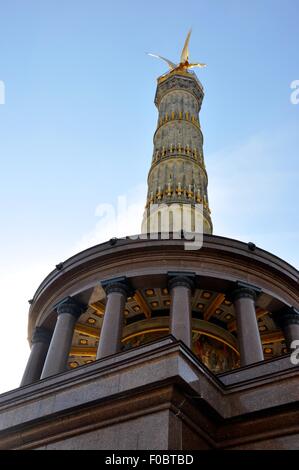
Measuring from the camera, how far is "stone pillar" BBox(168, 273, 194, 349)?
18.9m

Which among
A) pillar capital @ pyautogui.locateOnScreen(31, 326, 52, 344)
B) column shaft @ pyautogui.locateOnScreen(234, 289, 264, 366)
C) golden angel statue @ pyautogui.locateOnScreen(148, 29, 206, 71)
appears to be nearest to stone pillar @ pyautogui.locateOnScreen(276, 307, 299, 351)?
column shaft @ pyautogui.locateOnScreen(234, 289, 264, 366)

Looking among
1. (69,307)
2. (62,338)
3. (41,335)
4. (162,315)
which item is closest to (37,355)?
(41,335)

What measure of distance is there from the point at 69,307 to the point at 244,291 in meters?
8.02

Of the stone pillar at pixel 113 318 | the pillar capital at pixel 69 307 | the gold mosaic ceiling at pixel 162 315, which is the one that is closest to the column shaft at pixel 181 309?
the stone pillar at pixel 113 318

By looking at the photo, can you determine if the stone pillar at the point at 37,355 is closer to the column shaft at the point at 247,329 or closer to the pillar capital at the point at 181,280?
the pillar capital at the point at 181,280

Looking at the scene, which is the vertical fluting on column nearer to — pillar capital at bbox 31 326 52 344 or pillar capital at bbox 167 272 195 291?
pillar capital at bbox 167 272 195 291

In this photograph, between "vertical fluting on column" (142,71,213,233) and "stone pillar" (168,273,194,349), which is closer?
"stone pillar" (168,273,194,349)

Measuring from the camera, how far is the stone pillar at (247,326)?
62.1 feet

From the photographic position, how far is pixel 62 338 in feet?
69.8

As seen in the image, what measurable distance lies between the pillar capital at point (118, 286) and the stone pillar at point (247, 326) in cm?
476

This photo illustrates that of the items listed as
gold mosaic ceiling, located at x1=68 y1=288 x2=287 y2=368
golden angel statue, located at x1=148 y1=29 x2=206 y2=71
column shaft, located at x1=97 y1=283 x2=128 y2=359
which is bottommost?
column shaft, located at x1=97 y1=283 x2=128 y2=359

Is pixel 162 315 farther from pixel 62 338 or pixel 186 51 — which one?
pixel 186 51

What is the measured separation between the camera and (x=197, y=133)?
4009 centimetres

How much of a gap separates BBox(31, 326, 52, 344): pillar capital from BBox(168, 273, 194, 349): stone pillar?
7.09 m
